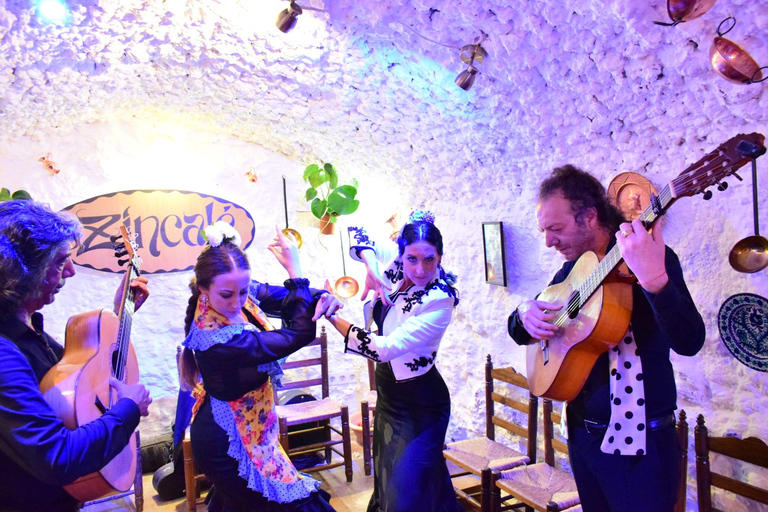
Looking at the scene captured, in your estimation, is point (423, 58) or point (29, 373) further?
point (423, 58)

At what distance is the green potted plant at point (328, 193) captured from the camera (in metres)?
4.82

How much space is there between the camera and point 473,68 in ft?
10.1

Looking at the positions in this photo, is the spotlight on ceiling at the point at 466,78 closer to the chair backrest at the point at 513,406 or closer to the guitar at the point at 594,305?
the guitar at the point at 594,305

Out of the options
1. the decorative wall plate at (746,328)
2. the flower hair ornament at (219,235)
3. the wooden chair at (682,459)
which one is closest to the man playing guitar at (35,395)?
the flower hair ornament at (219,235)

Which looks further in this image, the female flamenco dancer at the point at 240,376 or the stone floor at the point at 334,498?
the stone floor at the point at 334,498

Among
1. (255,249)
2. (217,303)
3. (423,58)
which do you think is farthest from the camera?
(255,249)

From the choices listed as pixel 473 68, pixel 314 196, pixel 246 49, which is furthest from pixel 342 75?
pixel 314 196

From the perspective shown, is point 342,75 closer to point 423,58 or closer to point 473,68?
point 423,58

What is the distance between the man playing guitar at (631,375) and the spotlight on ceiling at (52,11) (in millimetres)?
3001

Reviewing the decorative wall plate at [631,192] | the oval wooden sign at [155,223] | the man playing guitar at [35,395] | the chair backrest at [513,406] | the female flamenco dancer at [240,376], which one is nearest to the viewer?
the man playing guitar at [35,395]

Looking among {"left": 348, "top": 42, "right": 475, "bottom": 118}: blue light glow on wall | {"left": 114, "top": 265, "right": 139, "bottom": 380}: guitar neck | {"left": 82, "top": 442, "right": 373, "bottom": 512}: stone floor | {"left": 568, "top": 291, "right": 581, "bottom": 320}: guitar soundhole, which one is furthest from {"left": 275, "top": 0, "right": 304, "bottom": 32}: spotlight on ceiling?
{"left": 82, "top": 442, "right": 373, "bottom": 512}: stone floor

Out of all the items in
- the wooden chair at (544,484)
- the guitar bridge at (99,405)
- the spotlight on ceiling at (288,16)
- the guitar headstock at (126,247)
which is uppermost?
the spotlight on ceiling at (288,16)

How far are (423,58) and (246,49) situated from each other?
126 cm

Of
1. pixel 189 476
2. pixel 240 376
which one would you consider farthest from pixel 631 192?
pixel 189 476
